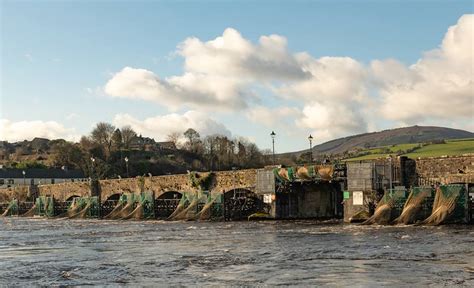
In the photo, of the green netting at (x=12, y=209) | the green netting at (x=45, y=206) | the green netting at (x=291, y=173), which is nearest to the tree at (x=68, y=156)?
the green netting at (x=12, y=209)

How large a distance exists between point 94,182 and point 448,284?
69.8 m

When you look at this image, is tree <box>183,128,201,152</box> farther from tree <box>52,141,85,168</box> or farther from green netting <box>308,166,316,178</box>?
green netting <box>308,166,316,178</box>

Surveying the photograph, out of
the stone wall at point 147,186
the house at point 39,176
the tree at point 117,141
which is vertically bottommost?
the stone wall at point 147,186

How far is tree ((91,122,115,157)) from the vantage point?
486 feet

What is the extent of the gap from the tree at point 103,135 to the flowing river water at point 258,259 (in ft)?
359

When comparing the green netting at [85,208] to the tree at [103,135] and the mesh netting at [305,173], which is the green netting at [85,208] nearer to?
the mesh netting at [305,173]

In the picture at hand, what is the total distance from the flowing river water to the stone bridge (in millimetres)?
17232

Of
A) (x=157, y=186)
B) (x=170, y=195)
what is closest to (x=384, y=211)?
A: (x=157, y=186)

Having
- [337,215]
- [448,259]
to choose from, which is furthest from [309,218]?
[448,259]

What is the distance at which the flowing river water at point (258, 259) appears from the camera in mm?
20375

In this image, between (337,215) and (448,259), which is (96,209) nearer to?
(337,215)

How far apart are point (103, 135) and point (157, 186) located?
83.0 meters

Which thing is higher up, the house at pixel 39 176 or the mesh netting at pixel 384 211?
the house at pixel 39 176

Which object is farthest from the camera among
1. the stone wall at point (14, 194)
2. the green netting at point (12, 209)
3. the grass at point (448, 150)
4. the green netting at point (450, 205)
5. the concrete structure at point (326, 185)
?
the stone wall at point (14, 194)
